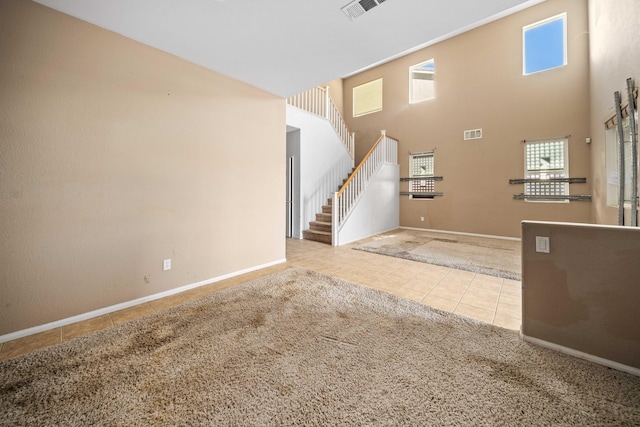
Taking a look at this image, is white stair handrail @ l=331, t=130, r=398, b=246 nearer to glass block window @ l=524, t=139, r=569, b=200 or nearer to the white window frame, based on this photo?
the white window frame

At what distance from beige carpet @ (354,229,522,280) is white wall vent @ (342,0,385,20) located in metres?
3.39

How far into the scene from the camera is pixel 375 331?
1.96m

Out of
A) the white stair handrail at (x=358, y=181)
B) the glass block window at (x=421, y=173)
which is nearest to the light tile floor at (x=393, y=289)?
the white stair handrail at (x=358, y=181)

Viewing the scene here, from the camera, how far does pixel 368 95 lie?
829 centimetres

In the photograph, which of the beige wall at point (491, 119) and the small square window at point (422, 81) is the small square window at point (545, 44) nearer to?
the beige wall at point (491, 119)

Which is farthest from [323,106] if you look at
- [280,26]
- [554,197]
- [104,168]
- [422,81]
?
[554,197]

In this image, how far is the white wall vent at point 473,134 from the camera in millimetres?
6152

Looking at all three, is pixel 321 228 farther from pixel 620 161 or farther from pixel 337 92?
pixel 337 92

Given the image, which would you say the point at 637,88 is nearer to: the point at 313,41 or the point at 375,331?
the point at 313,41

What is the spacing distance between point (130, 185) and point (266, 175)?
168cm

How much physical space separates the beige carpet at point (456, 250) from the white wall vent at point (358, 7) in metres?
3.39

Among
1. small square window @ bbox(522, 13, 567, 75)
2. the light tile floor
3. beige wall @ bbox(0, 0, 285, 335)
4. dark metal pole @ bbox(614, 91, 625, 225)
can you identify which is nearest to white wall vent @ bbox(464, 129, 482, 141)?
small square window @ bbox(522, 13, 567, 75)

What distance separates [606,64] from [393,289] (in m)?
4.80

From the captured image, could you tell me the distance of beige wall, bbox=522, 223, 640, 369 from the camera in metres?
1.49
